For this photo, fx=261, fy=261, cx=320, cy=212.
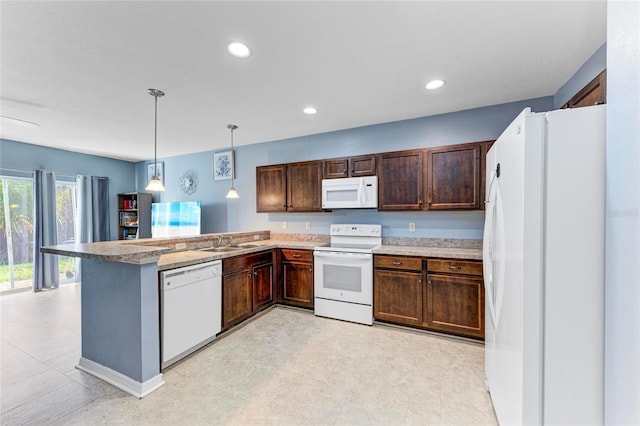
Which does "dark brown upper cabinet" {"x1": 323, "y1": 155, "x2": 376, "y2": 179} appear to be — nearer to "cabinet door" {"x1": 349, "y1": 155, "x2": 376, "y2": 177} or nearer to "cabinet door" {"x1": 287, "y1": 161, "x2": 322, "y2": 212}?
"cabinet door" {"x1": 349, "y1": 155, "x2": 376, "y2": 177}

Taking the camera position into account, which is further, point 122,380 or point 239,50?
point 122,380

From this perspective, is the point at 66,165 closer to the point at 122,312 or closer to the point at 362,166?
the point at 122,312

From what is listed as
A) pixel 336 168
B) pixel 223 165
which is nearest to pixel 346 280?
pixel 336 168

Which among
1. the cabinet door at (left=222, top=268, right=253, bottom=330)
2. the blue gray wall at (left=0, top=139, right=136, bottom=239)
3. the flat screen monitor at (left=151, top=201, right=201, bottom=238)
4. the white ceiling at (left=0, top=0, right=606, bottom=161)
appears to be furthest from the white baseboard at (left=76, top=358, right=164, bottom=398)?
the blue gray wall at (left=0, top=139, right=136, bottom=239)

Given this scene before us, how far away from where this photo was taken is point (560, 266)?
114cm

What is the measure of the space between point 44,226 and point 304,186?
4703 millimetres

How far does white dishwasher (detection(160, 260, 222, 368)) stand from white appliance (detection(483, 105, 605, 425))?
2476 millimetres

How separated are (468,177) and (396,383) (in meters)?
2.24

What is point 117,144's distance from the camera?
15.2 feet

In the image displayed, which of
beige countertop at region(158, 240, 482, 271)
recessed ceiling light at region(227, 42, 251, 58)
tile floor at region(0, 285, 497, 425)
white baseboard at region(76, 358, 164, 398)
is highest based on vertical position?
recessed ceiling light at region(227, 42, 251, 58)

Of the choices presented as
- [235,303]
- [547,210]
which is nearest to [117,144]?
[235,303]

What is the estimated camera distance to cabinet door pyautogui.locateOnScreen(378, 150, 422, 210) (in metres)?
3.22

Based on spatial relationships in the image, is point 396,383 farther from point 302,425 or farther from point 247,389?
point 247,389

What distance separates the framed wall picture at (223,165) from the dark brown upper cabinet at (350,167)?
2106 millimetres
